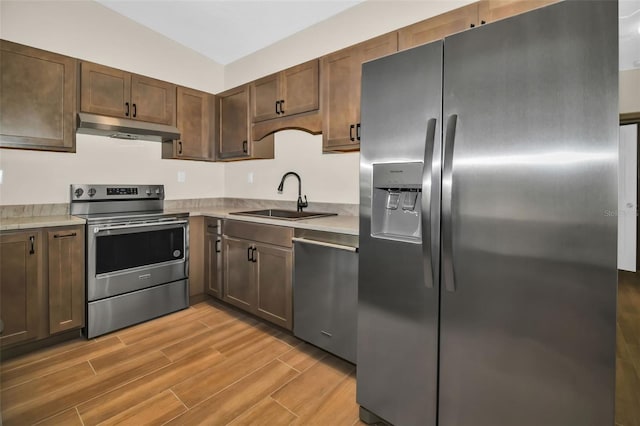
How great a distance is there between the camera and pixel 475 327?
1.27m

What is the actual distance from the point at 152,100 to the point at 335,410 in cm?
303

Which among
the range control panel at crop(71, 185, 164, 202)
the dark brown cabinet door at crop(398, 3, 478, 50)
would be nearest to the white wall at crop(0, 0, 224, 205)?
the range control panel at crop(71, 185, 164, 202)

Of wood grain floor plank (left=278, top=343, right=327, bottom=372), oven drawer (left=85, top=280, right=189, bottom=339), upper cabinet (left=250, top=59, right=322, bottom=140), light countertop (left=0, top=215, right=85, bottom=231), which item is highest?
upper cabinet (left=250, top=59, right=322, bottom=140)

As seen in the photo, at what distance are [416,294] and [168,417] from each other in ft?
4.62

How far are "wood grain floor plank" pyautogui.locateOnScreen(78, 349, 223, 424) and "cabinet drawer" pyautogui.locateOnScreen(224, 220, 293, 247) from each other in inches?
35.0

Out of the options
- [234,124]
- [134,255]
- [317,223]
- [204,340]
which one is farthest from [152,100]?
[204,340]

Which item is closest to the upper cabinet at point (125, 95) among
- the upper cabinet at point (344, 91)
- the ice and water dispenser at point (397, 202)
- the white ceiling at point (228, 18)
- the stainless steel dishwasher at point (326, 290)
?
the white ceiling at point (228, 18)

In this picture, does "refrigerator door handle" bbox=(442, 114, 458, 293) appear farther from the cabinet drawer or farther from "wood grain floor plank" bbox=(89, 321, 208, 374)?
"wood grain floor plank" bbox=(89, 321, 208, 374)

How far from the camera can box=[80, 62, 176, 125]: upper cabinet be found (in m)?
2.71

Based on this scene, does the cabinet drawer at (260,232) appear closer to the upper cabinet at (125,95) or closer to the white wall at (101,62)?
the white wall at (101,62)

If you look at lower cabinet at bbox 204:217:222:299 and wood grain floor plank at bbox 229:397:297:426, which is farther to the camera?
lower cabinet at bbox 204:217:222:299

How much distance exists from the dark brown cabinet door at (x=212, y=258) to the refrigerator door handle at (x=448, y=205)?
2.26 m

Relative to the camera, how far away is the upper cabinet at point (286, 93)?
2.62m

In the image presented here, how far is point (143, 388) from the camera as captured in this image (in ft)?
6.28
